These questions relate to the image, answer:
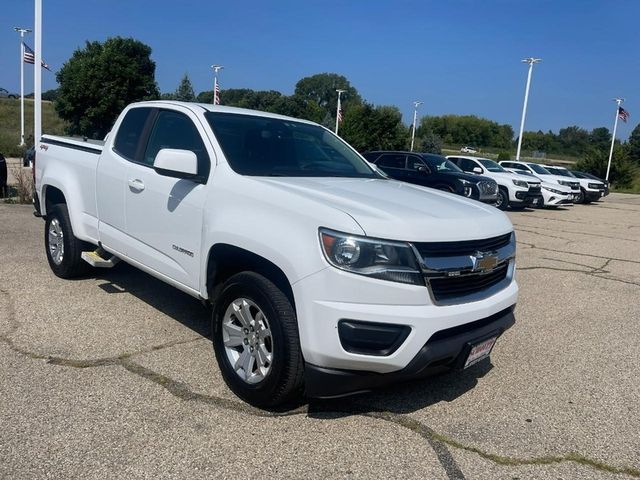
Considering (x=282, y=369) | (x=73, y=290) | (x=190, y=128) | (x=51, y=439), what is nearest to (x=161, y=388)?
(x=51, y=439)

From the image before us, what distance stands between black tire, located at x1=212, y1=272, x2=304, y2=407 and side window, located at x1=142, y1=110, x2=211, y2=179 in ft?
3.36

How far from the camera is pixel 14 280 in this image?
6.08 metres

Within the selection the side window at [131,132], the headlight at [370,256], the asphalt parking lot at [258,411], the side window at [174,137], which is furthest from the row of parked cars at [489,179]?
the headlight at [370,256]

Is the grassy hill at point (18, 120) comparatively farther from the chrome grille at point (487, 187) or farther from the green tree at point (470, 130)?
the green tree at point (470, 130)

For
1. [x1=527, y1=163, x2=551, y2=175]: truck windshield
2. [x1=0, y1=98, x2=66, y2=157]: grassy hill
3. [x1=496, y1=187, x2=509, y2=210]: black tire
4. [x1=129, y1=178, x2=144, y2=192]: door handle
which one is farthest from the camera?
[x1=0, y1=98, x2=66, y2=157]: grassy hill

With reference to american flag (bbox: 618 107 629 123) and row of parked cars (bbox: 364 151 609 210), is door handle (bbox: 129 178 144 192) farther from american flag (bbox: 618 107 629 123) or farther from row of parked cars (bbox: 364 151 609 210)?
american flag (bbox: 618 107 629 123)

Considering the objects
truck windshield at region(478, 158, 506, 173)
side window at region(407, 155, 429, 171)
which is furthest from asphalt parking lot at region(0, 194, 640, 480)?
truck windshield at region(478, 158, 506, 173)

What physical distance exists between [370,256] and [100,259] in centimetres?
340

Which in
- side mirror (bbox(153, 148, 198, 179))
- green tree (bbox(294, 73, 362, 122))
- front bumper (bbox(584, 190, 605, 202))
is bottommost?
front bumper (bbox(584, 190, 605, 202))

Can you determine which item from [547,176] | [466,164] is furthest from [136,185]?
[547,176]

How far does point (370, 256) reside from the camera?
3008 mm

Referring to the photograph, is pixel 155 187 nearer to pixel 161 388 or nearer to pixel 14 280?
pixel 161 388

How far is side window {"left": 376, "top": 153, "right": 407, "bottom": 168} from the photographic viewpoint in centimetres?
1572

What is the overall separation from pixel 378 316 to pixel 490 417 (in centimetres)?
122
